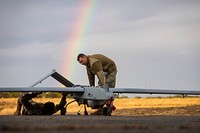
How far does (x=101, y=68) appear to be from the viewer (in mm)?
19078

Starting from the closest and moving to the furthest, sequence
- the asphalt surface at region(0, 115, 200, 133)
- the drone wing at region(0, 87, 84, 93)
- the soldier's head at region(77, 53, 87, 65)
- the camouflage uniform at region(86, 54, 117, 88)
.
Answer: the asphalt surface at region(0, 115, 200, 133) → the drone wing at region(0, 87, 84, 93) → the soldier's head at region(77, 53, 87, 65) → the camouflage uniform at region(86, 54, 117, 88)

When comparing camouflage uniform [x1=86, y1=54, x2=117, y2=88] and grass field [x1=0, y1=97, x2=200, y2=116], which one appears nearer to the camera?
camouflage uniform [x1=86, y1=54, x2=117, y2=88]

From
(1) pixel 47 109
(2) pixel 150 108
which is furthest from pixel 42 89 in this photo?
(2) pixel 150 108

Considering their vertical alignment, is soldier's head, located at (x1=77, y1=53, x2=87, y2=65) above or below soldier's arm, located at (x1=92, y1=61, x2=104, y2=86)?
above

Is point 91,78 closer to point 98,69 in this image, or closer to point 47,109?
point 98,69

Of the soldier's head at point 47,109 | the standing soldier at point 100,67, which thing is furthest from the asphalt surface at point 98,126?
the standing soldier at point 100,67

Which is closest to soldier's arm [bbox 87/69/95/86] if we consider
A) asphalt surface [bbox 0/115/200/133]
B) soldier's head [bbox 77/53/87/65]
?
soldier's head [bbox 77/53/87/65]

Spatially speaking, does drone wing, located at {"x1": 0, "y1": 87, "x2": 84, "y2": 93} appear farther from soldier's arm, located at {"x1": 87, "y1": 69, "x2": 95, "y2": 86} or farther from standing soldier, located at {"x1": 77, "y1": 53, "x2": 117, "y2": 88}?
soldier's arm, located at {"x1": 87, "y1": 69, "x2": 95, "y2": 86}

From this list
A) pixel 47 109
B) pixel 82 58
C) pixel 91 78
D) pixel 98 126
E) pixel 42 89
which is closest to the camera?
pixel 98 126

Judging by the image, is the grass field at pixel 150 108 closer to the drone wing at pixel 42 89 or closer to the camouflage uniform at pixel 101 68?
the camouflage uniform at pixel 101 68

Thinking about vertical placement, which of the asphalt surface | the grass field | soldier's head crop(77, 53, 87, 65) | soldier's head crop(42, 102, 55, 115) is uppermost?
soldier's head crop(77, 53, 87, 65)

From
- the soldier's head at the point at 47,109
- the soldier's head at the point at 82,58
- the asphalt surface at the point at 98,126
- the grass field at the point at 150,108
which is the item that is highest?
the soldier's head at the point at 82,58

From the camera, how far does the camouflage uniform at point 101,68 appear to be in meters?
19.0

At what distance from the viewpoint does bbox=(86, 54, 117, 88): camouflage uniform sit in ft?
62.3
